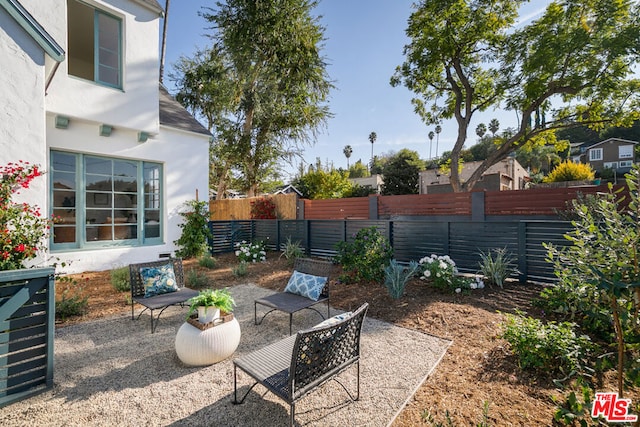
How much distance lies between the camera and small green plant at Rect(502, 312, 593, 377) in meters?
2.52

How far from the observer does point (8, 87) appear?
12.7 ft

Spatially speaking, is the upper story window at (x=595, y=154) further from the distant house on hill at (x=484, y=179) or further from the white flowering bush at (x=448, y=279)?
the white flowering bush at (x=448, y=279)

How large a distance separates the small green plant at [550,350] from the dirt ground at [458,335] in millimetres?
142

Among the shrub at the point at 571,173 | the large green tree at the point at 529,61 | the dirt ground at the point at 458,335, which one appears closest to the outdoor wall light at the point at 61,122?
the dirt ground at the point at 458,335

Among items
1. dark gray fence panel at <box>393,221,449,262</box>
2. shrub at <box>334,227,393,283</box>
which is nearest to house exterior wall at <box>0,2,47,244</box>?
A: shrub at <box>334,227,393,283</box>

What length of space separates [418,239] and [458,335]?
3.57 meters

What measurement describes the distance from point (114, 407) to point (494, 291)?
5470 millimetres

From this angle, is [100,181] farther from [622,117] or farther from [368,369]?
[622,117]

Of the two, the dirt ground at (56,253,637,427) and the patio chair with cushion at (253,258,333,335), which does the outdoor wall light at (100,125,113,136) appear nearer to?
the dirt ground at (56,253,637,427)

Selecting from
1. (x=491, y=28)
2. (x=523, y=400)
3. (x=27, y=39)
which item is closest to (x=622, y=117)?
(x=491, y=28)

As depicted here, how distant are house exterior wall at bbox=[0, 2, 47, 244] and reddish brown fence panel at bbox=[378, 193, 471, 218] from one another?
10471 millimetres

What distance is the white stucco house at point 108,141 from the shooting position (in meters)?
6.12

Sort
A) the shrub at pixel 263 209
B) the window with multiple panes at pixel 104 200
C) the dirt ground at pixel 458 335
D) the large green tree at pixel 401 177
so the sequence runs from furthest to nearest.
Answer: the large green tree at pixel 401 177 < the shrub at pixel 263 209 < the window with multiple panes at pixel 104 200 < the dirt ground at pixel 458 335

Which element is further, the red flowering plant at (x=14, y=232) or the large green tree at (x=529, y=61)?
the large green tree at (x=529, y=61)
